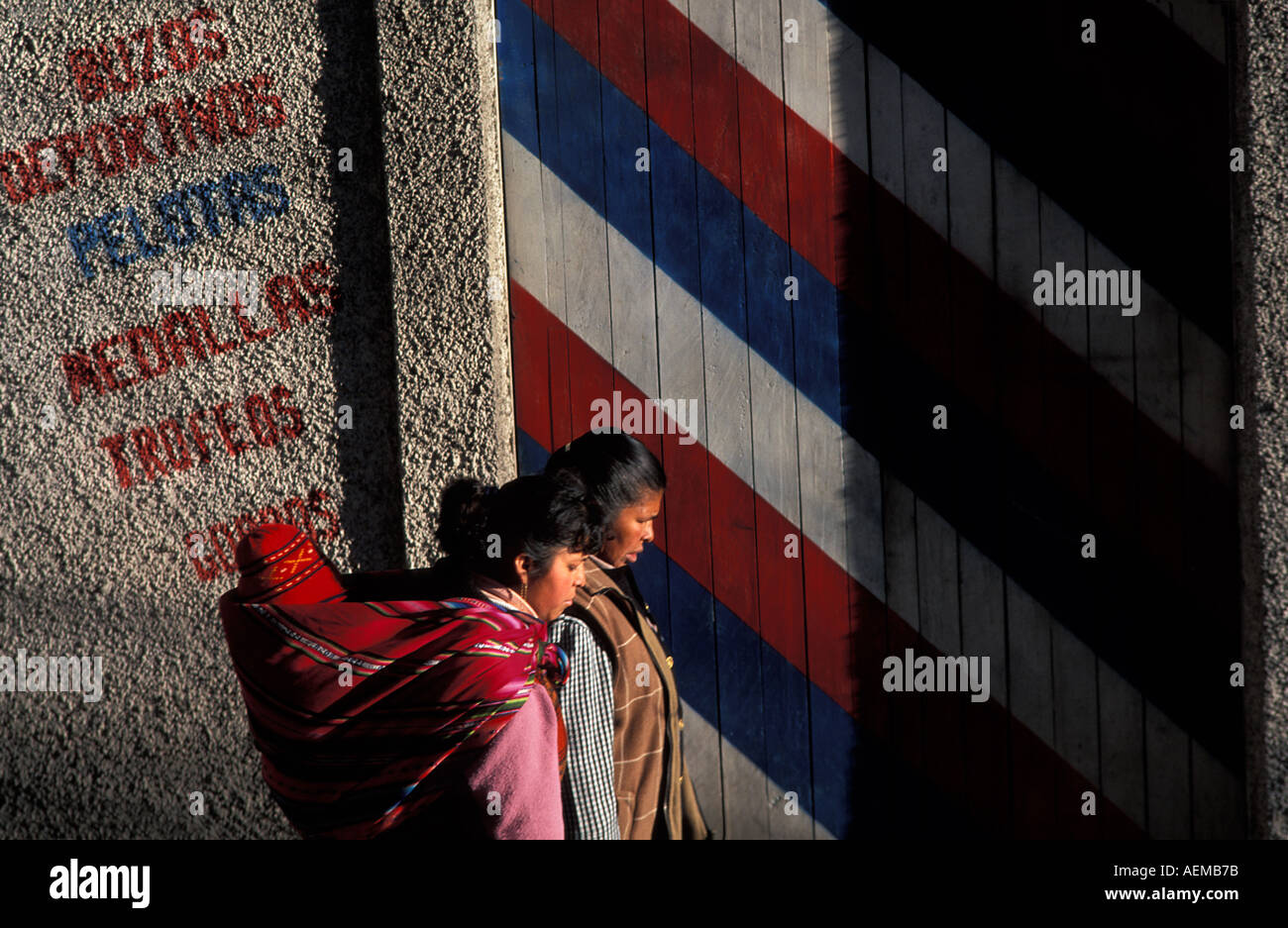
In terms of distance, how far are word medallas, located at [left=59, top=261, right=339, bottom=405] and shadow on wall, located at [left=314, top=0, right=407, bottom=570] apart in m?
0.09

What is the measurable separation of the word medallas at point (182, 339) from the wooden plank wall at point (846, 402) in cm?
63

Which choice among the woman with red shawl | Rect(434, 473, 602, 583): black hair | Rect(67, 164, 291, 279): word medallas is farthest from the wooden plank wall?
the woman with red shawl

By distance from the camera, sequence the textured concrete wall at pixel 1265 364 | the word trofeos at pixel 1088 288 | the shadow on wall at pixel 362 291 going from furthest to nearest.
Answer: the shadow on wall at pixel 362 291, the word trofeos at pixel 1088 288, the textured concrete wall at pixel 1265 364

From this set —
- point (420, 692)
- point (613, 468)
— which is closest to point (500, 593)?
point (420, 692)

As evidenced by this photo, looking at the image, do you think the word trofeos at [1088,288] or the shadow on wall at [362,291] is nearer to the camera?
the word trofeos at [1088,288]

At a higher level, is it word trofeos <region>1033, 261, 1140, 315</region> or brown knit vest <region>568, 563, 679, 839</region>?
word trofeos <region>1033, 261, 1140, 315</region>

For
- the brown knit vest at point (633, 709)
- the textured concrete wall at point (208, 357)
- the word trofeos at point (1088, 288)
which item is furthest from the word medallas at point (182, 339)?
the word trofeos at point (1088, 288)

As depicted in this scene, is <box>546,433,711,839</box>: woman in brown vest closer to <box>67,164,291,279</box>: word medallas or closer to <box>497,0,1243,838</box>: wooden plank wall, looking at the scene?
<box>497,0,1243,838</box>: wooden plank wall

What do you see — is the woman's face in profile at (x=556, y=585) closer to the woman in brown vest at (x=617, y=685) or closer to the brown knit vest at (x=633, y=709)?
the woman in brown vest at (x=617, y=685)

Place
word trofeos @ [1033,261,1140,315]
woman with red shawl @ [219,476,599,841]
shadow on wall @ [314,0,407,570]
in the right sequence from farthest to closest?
shadow on wall @ [314,0,407,570] < word trofeos @ [1033,261,1140,315] < woman with red shawl @ [219,476,599,841]

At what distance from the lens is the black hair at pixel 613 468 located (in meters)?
2.24

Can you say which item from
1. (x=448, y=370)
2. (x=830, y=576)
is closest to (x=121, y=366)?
(x=448, y=370)

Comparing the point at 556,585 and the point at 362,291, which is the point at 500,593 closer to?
the point at 556,585

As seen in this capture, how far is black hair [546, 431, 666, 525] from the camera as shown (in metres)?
2.24
